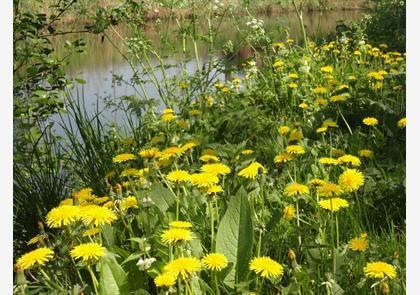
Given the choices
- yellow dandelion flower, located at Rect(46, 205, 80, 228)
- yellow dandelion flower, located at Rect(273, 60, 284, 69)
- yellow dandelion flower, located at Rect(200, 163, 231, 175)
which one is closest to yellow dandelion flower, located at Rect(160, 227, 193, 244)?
yellow dandelion flower, located at Rect(46, 205, 80, 228)

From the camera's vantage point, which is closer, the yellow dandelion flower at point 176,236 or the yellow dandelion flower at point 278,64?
the yellow dandelion flower at point 176,236

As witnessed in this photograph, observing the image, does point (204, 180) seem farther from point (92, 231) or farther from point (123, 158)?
point (123, 158)

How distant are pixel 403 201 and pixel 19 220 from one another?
75.9 inches

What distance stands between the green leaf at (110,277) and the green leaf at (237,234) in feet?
1.02

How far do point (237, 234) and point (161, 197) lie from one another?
0.35m

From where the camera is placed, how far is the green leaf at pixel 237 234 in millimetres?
1616

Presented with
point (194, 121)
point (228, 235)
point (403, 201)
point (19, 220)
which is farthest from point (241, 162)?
point (19, 220)

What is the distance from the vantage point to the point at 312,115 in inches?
121

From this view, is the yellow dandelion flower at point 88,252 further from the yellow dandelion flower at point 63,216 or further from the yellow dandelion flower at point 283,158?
the yellow dandelion flower at point 283,158

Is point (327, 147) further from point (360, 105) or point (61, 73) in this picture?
point (61, 73)

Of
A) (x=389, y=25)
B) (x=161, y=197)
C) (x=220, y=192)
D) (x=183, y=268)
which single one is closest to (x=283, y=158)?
(x=220, y=192)

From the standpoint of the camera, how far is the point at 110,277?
1.52 m

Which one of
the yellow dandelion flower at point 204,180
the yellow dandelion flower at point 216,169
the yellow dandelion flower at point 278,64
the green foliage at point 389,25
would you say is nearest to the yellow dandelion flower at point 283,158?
the yellow dandelion flower at point 216,169

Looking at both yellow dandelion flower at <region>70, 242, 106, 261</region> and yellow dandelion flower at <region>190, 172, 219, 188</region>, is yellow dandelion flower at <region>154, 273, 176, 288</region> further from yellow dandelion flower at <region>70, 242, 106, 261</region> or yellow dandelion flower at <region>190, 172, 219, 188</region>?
yellow dandelion flower at <region>190, 172, 219, 188</region>
